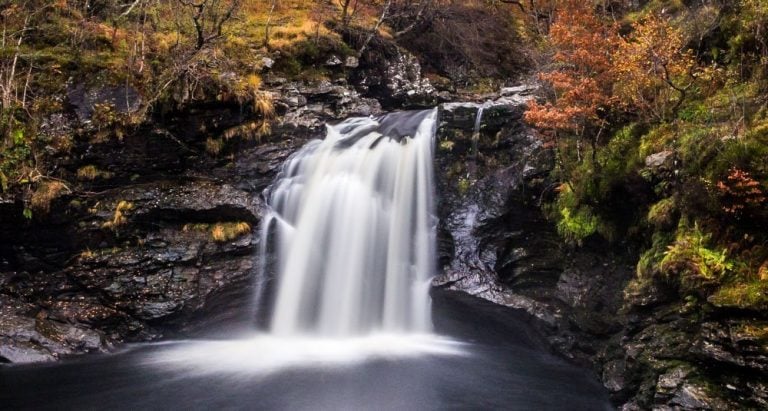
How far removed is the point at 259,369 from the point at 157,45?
30.1 feet

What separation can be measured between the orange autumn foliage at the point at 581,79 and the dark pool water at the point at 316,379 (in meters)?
4.08

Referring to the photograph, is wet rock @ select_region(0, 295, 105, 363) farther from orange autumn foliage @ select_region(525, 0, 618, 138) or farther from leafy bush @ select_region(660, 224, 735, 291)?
leafy bush @ select_region(660, 224, 735, 291)

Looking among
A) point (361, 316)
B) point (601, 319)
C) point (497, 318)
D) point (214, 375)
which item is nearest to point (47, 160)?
point (214, 375)

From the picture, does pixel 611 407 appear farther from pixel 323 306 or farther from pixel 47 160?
pixel 47 160

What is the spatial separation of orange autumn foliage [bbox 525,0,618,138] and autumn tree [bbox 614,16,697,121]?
1.03ft

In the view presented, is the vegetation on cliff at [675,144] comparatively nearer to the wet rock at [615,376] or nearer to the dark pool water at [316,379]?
the wet rock at [615,376]

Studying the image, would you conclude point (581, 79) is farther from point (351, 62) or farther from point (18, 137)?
point (18, 137)

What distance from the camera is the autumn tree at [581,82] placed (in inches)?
356

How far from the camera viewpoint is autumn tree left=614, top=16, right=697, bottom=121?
831 cm

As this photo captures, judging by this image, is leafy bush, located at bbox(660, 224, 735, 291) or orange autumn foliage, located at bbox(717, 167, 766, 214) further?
leafy bush, located at bbox(660, 224, 735, 291)

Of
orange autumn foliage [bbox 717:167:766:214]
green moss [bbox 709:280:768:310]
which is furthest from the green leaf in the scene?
green moss [bbox 709:280:768:310]

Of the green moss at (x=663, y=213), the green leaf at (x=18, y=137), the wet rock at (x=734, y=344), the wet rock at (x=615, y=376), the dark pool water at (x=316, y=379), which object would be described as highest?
the green leaf at (x=18, y=137)

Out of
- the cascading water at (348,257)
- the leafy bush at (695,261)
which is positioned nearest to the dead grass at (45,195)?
the cascading water at (348,257)

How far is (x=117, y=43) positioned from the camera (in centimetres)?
1330
